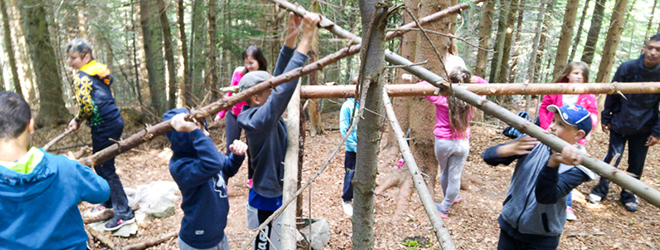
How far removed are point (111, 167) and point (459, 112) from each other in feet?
14.5

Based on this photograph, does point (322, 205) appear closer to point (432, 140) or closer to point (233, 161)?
point (432, 140)

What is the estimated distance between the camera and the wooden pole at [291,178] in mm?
1700

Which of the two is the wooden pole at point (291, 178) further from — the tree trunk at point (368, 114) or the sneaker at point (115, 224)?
the sneaker at point (115, 224)

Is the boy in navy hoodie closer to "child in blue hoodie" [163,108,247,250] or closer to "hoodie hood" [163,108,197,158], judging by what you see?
"child in blue hoodie" [163,108,247,250]

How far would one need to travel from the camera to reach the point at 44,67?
918 centimetres

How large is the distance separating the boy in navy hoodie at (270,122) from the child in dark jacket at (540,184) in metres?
1.66

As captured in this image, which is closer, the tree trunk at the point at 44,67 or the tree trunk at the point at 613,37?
the tree trunk at the point at 613,37

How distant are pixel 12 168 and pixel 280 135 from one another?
5.47 ft

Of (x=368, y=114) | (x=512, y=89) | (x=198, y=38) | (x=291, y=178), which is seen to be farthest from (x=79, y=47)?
(x=198, y=38)

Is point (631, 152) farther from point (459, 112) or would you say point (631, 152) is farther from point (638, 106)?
point (459, 112)

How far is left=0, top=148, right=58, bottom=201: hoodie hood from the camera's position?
1.76 metres

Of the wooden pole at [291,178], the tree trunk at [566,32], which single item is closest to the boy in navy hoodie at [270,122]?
the wooden pole at [291,178]

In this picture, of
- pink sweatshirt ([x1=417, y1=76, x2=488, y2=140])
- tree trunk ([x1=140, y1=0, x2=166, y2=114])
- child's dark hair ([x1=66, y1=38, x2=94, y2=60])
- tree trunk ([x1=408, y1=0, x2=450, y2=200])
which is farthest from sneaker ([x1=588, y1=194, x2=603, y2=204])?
tree trunk ([x1=140, y1=0, x2=166, y2=114])

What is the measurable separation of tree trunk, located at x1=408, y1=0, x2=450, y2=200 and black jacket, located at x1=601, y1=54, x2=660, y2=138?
239 cm
